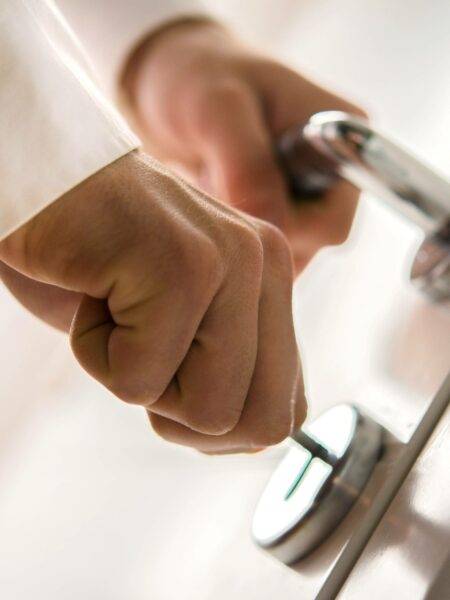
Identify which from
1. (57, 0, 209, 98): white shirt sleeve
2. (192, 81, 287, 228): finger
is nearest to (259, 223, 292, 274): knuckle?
(192, 81, 287, 228): finger

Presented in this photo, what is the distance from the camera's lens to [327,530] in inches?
9.0

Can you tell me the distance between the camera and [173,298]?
18cm

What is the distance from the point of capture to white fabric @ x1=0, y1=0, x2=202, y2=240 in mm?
179

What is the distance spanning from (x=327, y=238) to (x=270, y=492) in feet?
0.39

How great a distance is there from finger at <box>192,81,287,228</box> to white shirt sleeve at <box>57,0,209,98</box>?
0.09 meters

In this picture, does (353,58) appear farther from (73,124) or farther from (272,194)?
(73,124)

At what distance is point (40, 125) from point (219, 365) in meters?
0.07

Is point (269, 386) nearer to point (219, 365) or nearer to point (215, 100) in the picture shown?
point (219, 365)

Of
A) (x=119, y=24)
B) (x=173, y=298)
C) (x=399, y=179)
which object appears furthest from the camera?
(x=119, y=24)

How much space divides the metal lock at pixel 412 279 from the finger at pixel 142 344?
7 cm

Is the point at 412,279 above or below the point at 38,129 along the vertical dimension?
below

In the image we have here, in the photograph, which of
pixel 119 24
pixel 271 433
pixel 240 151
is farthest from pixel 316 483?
pixel 119 24

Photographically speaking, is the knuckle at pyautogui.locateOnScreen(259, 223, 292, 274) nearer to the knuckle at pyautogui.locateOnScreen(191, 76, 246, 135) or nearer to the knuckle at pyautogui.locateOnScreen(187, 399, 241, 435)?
the knuckle at pyautogui.locateOnScreen(187, 399, 241, 435)

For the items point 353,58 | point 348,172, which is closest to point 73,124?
point 348,172
